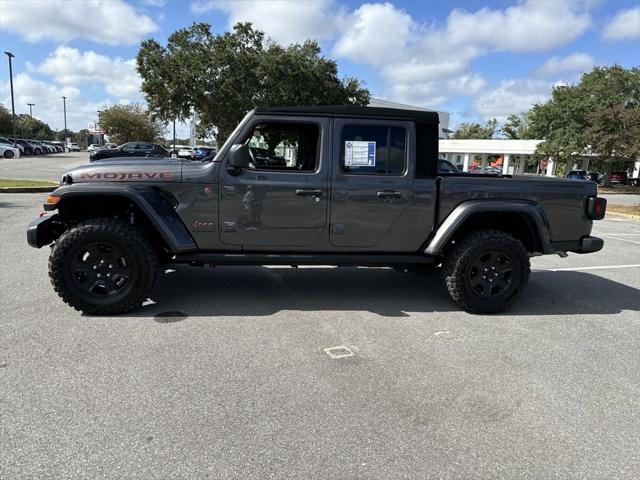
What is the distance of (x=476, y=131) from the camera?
10962 cm

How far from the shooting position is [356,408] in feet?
9.51

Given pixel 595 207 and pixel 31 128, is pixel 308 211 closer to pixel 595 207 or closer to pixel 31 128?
pixel 595 207

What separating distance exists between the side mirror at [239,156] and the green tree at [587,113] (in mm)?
32752

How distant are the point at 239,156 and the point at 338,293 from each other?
196 cm

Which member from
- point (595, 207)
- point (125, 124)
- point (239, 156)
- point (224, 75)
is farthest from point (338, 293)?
point (125, 124)

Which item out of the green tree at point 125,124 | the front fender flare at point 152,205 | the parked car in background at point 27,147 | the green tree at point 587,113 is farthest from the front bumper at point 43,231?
the green tree at point 125,124

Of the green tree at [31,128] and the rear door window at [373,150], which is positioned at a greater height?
the green tree at [31,128]

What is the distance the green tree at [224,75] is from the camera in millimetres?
27734

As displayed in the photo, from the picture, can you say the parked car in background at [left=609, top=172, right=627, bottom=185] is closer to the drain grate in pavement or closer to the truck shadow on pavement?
the truck shadow on pavement

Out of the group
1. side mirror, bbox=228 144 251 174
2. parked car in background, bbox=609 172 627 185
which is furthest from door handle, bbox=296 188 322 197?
parked car in background, bbox=609 172 627 185

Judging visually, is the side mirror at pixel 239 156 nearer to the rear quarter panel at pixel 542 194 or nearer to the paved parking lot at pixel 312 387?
the paved parking lot at pixel 312 387

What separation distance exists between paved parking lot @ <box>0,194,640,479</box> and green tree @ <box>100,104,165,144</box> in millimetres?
59124

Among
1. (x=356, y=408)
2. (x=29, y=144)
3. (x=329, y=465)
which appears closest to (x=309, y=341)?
(x=356, y=408)

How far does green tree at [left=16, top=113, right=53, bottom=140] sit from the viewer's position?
85.0 m
